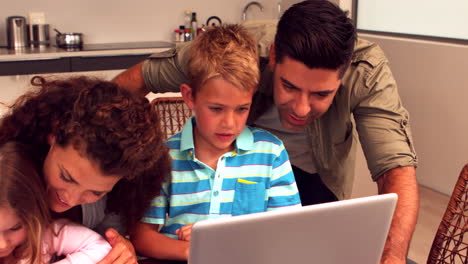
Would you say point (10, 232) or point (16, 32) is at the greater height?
point (16, 32)

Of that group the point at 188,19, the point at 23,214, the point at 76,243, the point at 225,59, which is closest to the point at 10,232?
the point at 23,214

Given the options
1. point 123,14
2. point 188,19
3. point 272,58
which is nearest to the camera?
point 272,58

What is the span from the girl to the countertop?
298 centimetres

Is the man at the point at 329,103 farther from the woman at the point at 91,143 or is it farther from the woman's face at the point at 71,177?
the woman's face at the point at 71,177

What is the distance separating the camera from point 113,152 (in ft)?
3.87

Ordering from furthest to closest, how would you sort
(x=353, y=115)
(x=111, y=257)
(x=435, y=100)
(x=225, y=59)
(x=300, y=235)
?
(x=435, y=100) < (x=353, y=115) < (x=225, y=59) < (x=111, y=257) < (x=300, y=235)

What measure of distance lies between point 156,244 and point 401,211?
23.9 inches

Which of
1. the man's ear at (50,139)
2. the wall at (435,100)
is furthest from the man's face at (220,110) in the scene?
the wall at (435,100)

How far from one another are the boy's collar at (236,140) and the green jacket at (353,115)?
0.96 ft

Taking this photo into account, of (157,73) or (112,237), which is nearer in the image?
(112,237)

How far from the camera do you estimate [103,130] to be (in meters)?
1.17

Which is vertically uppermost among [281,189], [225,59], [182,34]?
[225,59]

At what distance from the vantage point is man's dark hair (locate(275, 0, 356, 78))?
1485mm

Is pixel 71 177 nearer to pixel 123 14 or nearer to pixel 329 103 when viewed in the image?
pixel 329 103
